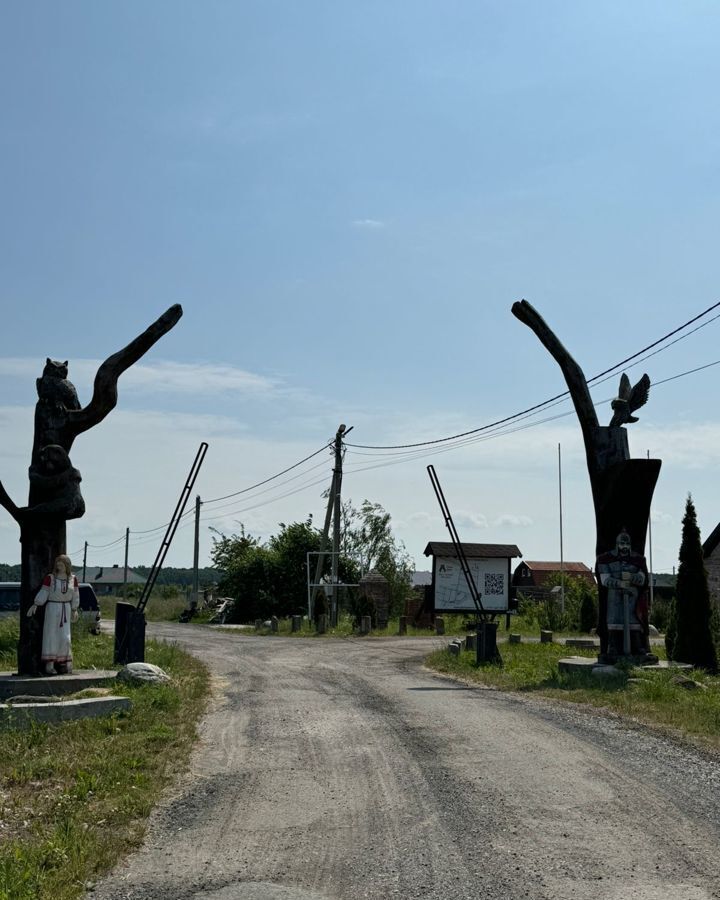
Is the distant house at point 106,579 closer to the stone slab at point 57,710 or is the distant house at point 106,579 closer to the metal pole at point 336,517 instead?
the metal pole at point 336,517

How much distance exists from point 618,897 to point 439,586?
31050 mm

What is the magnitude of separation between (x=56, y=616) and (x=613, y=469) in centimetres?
1013

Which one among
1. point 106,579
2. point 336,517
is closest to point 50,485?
point 336,517

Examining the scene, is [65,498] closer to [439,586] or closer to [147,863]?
[147,863]

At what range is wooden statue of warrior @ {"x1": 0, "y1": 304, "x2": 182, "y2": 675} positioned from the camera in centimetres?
1286

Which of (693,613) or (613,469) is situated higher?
(613,469)

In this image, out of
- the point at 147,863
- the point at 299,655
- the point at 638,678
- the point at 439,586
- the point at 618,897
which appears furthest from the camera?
the point at 439,586

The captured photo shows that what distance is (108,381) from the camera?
542 inches

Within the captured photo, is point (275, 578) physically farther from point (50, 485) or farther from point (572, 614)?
point (50, 485)

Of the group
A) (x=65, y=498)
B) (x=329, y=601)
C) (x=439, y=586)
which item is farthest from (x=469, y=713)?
(x=329, y=601)

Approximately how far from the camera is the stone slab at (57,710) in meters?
10.3

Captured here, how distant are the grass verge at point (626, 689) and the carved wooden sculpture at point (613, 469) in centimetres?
170

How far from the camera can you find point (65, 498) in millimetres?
13156

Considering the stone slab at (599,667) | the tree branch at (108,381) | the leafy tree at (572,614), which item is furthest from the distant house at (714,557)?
→ the tree branch at (108,381)
